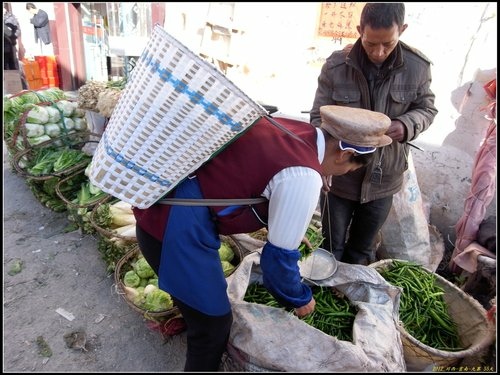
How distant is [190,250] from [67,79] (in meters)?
9.43

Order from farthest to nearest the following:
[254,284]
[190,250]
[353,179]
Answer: [353,179]
[254,284]
[190,250]

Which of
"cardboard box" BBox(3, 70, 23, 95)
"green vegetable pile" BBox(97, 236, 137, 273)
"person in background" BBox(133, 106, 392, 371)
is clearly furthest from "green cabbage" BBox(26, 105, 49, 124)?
"cardboard box" BBox(3, 70, 23, 95)

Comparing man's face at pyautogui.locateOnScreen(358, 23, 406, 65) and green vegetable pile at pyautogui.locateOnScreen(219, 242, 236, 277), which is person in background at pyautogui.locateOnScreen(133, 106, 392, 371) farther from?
green vegetable pile at pyautogui.locateOnScreen(219, 242, 236, 277)

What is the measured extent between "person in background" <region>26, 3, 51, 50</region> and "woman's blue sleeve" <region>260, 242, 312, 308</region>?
9510 millimetres

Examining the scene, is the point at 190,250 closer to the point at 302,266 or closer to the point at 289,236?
the point at 289,236

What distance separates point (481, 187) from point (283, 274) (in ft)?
7.90

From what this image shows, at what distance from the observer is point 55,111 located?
4.26 m

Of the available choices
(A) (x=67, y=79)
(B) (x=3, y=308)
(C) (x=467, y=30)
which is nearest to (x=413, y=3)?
(C) (x=467, y=30)

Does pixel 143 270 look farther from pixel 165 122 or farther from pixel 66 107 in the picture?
pixel 66 107

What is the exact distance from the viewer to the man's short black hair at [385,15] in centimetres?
202

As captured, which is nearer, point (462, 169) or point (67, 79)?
point (462, 169)

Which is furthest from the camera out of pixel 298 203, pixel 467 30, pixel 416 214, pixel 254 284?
pixel 467 30

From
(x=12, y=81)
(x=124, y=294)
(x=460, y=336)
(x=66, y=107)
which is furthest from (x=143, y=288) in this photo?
(x=12, y=81)

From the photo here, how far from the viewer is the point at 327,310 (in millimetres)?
2170
